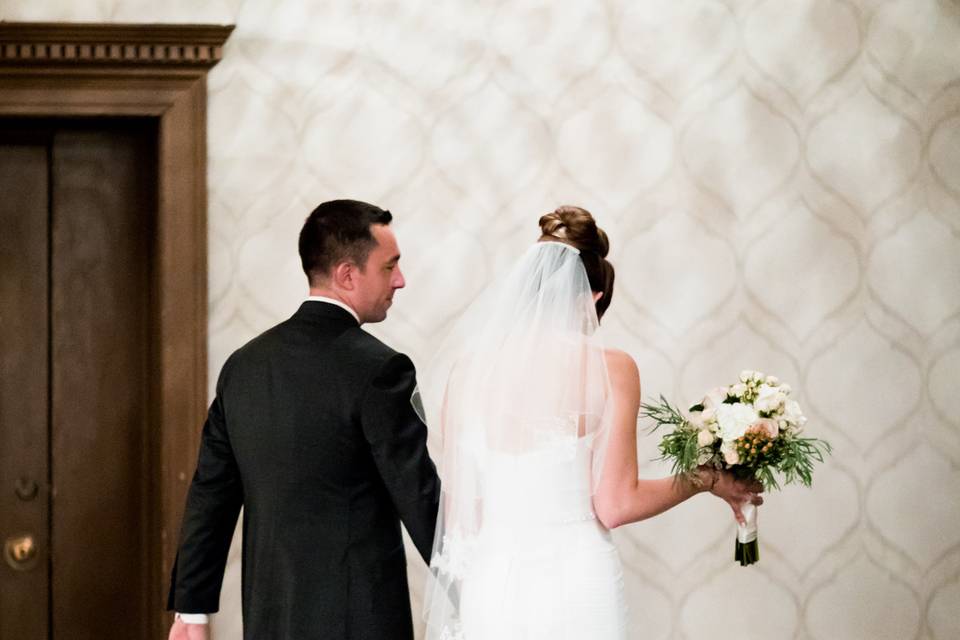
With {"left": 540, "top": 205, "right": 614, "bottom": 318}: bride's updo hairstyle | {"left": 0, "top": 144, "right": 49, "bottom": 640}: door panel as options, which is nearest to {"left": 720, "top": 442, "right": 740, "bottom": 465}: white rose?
{"left": 540, "top": 205, "right": 614, "bottom": 318}: bride's updo hairstyle

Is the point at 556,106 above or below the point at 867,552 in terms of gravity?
above

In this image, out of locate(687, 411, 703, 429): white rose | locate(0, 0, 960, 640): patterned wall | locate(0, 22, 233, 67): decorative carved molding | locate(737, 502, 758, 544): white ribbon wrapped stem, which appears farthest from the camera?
locate(0, 0, 960, 640): patterned wall

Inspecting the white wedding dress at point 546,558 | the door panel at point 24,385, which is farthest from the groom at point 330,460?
the door panel at point 24,385

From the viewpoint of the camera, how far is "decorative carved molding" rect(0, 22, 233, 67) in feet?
9.88

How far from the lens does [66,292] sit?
3.21m

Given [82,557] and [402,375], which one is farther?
[82,557]

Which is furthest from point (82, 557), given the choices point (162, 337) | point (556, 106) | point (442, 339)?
point (556, 106)

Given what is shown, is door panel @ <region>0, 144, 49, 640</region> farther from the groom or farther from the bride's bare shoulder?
the bride's bare shoulder

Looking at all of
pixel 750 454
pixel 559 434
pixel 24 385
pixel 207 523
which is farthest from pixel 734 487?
pixel 24 385

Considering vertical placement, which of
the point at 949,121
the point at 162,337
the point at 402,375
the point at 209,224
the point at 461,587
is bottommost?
the point at 461,587

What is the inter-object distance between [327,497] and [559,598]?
0.53m

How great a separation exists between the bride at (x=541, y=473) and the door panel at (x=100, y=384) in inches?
52.9

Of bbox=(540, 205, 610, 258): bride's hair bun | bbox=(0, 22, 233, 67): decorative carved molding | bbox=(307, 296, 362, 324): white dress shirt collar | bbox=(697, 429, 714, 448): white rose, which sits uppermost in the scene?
bbox=(0, 22, 233, 67): decorative carved molding

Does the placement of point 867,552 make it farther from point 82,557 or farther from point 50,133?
point 50,133
